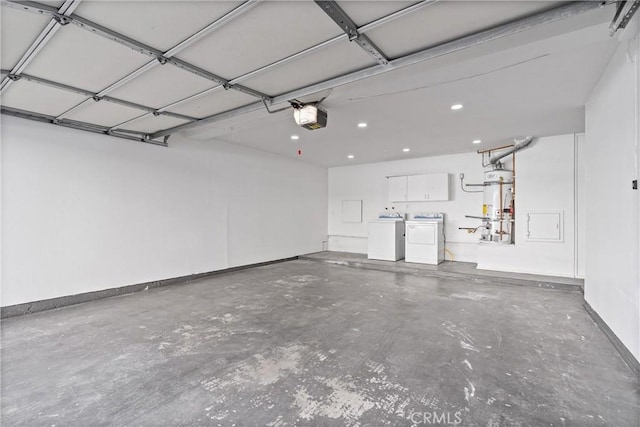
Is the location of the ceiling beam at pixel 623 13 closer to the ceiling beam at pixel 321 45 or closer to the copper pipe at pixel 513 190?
the ceiling beam at pixel 321 45

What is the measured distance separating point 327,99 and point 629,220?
9.67 ft

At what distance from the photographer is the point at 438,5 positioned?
180cm

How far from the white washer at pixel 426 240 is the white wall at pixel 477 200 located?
392 mm

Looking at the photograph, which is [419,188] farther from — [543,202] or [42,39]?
[42,39]

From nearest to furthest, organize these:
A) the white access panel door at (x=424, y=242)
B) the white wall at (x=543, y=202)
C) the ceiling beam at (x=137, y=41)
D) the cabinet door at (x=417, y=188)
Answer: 1. the ceiling beam at (x=137, y=41)
2. the white wall at (x=543, y=202)
3. the white access panel door at (x=424, y=242)
4. the cabinet door at (x=417, y=188)

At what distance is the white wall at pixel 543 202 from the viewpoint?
5094mm

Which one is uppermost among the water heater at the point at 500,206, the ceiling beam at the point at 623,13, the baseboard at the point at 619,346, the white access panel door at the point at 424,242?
the ceiling beam at the point at 623,13

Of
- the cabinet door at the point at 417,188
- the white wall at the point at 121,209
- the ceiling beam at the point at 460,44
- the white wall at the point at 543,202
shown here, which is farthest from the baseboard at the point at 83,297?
the white wall at the point at 543,202

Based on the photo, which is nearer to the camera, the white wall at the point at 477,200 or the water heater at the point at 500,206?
the white wall at the point at 477,200

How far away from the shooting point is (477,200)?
6582 mm

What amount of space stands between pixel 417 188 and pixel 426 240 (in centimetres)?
137

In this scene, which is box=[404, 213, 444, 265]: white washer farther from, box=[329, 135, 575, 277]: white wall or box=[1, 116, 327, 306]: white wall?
box=[1, 116, 327, 306]: white wall

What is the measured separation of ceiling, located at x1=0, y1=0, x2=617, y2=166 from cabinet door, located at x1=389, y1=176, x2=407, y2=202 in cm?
284

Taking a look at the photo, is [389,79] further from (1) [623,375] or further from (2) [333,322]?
(1) [623,375]
